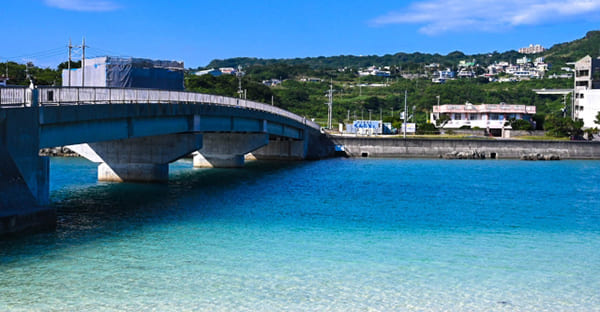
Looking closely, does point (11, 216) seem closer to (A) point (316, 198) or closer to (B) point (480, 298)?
(B) point (480, 298)

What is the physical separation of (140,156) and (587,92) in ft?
335

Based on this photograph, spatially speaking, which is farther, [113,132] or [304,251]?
[113,132]

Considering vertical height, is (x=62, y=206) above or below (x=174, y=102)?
below

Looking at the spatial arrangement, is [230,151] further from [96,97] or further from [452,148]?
[452,148]

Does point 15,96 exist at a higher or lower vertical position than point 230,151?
higher

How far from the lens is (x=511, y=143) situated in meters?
92.9

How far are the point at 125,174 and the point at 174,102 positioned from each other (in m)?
7.03

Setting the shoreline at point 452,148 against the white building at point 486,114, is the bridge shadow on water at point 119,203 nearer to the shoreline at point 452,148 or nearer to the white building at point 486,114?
the shoreline at point 452,148

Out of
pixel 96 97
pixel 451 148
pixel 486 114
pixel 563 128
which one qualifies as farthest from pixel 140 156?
pixel 486 114

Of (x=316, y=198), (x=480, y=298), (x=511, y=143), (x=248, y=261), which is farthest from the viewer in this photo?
(x=511, y=143)

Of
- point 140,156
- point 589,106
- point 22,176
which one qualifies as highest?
point 589,106

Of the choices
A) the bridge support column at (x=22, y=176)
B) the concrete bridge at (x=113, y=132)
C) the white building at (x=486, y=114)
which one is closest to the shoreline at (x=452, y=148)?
the concrete bridge at (x=113, y=132)

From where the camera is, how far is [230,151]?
2682 inches

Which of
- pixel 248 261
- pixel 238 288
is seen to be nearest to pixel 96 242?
pixel 248 261
